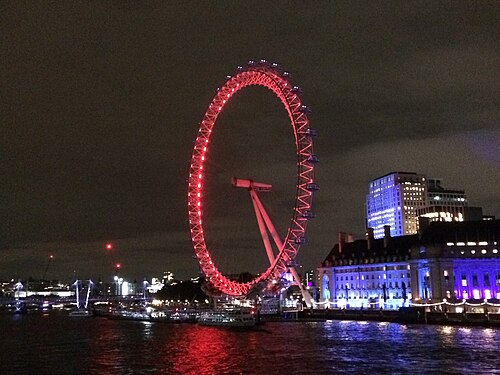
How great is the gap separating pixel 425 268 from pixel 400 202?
85.5 metres

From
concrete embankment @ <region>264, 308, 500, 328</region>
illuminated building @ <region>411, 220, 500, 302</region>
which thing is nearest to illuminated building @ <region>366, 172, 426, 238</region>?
illuminated building @ <region>411, 220, 500, 302</region>

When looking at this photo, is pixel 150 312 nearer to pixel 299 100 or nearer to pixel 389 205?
pixel 299 100

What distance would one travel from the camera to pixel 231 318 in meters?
88.2

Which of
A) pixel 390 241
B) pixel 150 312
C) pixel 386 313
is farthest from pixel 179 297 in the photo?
pixel 386 313

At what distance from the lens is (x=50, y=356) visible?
55781mm

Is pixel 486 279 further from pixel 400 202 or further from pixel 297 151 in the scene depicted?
pixel 400 202

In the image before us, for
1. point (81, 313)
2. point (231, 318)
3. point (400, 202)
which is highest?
point (400, 202)

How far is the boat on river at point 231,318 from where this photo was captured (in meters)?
85.9

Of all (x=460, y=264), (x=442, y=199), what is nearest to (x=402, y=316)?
(x=460, y=264)

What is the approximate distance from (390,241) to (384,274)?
23.2 feet

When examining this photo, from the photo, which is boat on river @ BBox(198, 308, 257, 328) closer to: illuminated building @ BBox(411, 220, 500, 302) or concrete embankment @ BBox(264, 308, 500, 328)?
concrete embankment @ BBox(264, 308, 500, 328)

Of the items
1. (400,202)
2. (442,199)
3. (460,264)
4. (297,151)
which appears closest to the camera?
(297,151)

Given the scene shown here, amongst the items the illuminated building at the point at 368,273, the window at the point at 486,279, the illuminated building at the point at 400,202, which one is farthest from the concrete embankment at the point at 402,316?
the illuminated building at the point at 400,202

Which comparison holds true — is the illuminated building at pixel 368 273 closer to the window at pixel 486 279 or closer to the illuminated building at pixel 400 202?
the window at pixel 486 279
